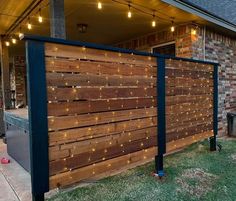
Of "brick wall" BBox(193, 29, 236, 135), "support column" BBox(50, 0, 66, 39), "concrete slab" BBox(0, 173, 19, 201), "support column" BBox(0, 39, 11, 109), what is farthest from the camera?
"support column" BBox(0, 39, 11, 109)

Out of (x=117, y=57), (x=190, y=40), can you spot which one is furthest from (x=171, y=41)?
(x=117, y=57)

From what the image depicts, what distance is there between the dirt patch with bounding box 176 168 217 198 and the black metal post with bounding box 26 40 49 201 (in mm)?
1698

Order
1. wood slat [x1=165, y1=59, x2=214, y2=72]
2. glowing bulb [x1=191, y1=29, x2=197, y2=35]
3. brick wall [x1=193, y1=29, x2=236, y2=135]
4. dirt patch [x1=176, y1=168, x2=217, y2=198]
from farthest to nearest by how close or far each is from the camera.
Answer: brick wall [x1=193, y1=29, x2=236, y2=135] → glowing bulb [x1=191, y1=29, x2=197, y2=35] → wood slat [x1=165, y1=59, x2=214, y2=72] → dirt patch [x1=176, y1=168, x2=217, y2=198]

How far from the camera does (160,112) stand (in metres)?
3.27

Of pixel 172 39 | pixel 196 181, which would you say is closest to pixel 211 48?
pixel 172 39

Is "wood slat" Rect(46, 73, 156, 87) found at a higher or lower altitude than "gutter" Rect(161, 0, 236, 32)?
lower

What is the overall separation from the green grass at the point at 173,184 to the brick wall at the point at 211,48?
235 cm

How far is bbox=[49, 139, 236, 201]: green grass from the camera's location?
267 centimetres

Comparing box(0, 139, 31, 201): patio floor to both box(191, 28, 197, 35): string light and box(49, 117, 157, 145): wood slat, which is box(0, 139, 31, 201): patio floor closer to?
box(49, 117, 157, 145): wood slat

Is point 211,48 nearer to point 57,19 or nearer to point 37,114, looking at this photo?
point 57,19

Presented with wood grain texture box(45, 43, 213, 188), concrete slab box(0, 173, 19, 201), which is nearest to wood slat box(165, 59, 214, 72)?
wood grain texture box(45, 43, 213, 188)

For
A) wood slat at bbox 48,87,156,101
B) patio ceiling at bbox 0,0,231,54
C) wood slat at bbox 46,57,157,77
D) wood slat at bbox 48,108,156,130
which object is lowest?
wood slat at bbox 48,108,156,130

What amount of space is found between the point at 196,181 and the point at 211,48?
3.64m

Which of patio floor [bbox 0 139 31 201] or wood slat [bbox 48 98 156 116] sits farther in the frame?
patio floor [bbox 0 139 31 201]
